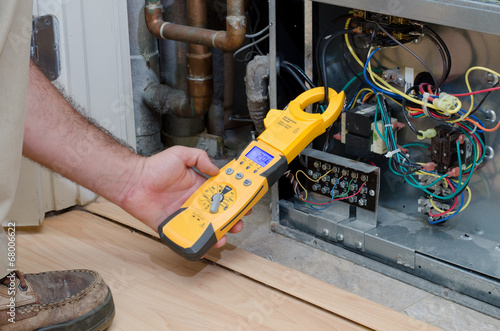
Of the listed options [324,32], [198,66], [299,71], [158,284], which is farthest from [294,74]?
[158,284]

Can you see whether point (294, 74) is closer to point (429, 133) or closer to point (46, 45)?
point (429, 133)

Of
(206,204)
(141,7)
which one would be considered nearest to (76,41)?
(141,7)

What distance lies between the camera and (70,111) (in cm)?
139

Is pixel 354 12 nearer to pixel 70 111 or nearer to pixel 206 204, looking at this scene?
pixel 206 204

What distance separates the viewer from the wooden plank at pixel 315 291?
4.44 feet

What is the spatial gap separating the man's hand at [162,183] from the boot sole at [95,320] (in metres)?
0.20

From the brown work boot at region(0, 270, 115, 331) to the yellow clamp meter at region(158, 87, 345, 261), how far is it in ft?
0.60

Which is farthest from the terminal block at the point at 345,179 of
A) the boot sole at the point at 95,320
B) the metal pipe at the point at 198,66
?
the boot sole at the point at 95,320

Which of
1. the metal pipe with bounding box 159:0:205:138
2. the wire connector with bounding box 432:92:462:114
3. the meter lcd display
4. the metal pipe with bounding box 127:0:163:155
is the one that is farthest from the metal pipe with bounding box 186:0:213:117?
the wire connector with bounding box 432:92:462:114

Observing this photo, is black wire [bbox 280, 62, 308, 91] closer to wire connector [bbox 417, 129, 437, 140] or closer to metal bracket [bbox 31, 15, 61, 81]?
wire connector [bbox 417, 129, 437, 140]

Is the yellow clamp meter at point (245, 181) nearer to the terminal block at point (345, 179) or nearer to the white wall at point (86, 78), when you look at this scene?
the terminal block at point (345, 179)

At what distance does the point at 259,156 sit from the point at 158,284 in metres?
0.35

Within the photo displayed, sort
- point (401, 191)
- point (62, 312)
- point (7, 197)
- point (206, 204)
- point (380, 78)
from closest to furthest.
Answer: point (7, 197), point (62, 312), point (206, 204), point (380, 78), point (401, 191)

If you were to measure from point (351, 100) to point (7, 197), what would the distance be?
2.83 feet
